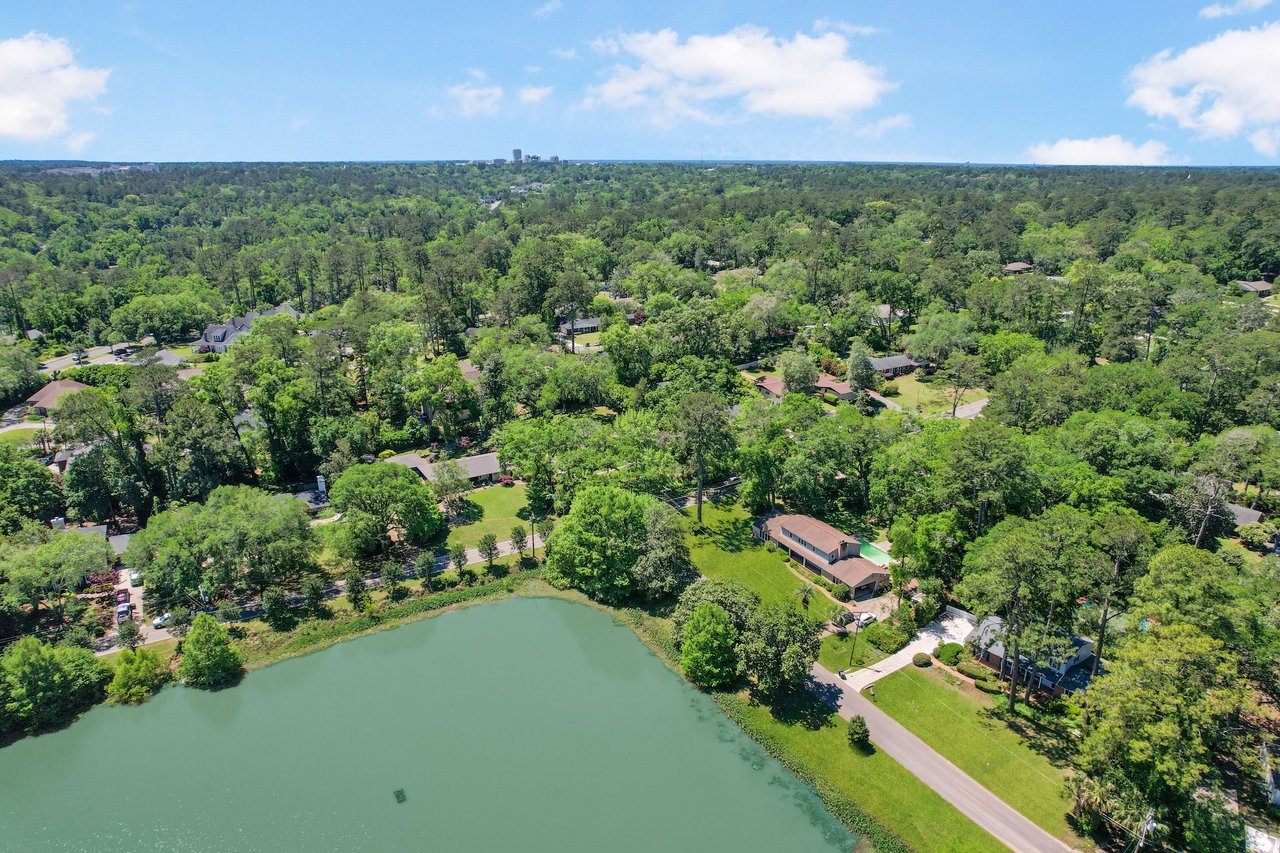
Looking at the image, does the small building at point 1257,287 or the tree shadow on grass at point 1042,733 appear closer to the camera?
the tree shadow on grass at point 1042,733

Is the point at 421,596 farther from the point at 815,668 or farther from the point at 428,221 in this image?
the point at 428,221

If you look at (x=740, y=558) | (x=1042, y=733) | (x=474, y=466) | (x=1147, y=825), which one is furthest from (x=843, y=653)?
(x=474, y=466)

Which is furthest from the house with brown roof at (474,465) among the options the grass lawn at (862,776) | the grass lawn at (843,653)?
the grass lawn at (843,653)

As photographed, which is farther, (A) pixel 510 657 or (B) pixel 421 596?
(B) pixel 421 596

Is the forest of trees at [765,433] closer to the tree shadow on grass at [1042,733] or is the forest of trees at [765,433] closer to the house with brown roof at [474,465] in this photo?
the tree shadow on grass at [1042,733]

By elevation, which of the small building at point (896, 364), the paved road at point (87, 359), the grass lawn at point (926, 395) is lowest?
the paved road at point (87, 359)

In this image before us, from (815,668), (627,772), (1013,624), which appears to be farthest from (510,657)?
(1013,624)
